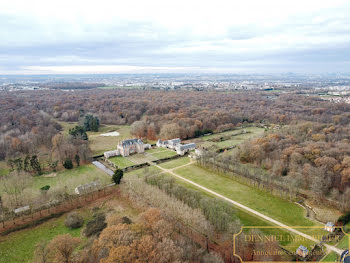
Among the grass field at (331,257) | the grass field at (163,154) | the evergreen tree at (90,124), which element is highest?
the evergreen tree at (90,124)

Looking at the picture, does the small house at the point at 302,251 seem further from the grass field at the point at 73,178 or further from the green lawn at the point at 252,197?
the grass field at the point at 73,178

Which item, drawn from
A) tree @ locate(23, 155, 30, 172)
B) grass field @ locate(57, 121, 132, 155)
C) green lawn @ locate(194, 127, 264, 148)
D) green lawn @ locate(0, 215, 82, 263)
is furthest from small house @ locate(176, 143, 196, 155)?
tree @ locate(23, 155, 30, 172)

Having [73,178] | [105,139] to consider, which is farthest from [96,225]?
[105,139]

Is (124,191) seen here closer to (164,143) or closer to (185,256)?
(185,256)

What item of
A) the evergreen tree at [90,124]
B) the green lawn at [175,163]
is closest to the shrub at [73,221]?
the green lawn at [175,163]

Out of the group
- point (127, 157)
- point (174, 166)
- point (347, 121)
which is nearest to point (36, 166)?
point (127, 157)

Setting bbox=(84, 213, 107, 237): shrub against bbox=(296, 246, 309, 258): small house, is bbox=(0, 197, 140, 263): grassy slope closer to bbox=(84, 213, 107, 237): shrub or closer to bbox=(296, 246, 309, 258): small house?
bbox=(84, 213, 107, 237): shrub
